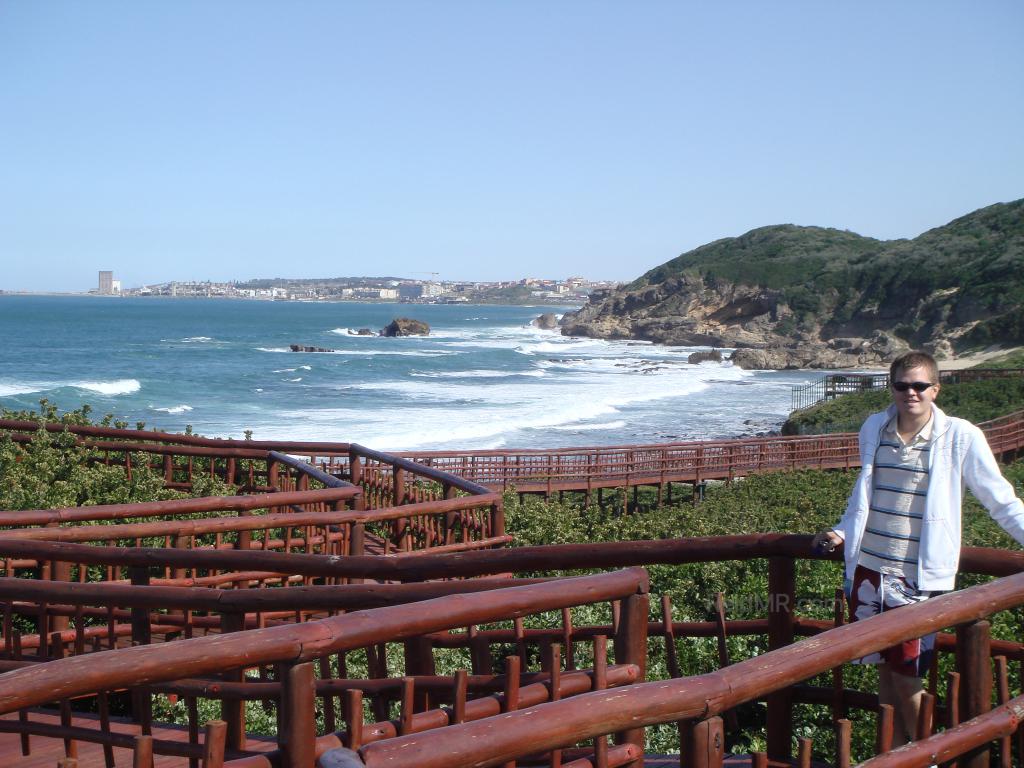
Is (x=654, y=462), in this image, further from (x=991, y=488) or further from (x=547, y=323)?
(x=547, y=323)

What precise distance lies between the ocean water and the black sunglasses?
37131 millimetres

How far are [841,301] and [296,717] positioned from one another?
10484cm

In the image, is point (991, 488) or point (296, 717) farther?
point (991, 488)

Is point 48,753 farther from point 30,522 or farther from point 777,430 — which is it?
point 777,430

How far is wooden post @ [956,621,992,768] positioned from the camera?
120 inches

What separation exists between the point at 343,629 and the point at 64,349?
10202 centimetres

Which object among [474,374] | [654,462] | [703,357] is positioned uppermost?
[654,462]

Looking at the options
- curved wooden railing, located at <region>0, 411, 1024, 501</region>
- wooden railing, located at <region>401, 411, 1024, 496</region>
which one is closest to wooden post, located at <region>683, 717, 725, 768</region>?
curved wooden railing, located at <region>0, 411, 1024, 501</region>

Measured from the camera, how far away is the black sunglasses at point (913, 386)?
148 inches

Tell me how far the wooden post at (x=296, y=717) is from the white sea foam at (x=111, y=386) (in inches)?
2506

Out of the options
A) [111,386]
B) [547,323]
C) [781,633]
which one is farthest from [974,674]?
[547,323]

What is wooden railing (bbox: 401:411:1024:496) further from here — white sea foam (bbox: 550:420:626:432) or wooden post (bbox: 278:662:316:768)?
white sea foam (bbox: 550:420:626:432)

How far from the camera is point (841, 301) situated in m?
101

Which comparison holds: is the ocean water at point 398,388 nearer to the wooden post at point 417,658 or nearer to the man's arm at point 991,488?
the wooden post at point 417,658
